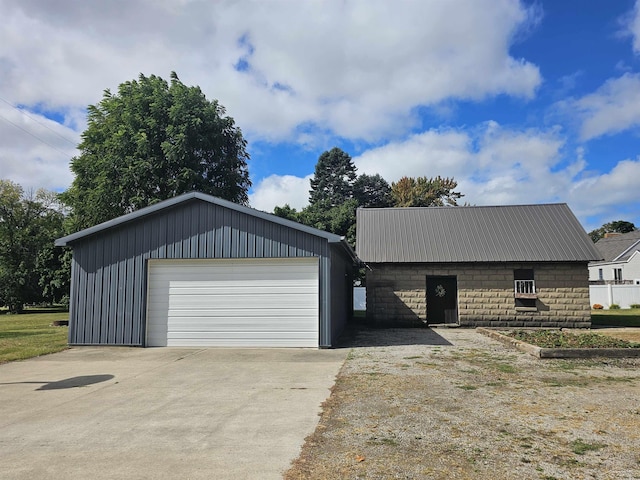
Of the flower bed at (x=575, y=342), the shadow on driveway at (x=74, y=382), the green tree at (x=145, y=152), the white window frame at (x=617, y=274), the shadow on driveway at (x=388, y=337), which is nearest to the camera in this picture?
the shadow on driveway at (x=74, y=382)

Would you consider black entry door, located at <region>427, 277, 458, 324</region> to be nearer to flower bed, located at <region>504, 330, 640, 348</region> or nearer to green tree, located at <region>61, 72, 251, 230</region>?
flower bed, located at <region>504, 330, 640, 348</region>

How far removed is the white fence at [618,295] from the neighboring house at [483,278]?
16.6 metres

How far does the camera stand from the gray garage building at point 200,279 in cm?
1129

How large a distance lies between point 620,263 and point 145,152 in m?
37.8

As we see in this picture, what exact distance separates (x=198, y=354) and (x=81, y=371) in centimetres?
261

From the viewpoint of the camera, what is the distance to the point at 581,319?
52.9 ft

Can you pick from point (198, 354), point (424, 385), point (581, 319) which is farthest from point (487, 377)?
point (581, 319)

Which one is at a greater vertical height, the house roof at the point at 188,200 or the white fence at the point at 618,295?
the house roof at the point at 188,200

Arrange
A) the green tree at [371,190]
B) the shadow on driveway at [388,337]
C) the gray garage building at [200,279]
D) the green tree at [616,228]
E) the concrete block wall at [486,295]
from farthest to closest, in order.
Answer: the green tree at [616,228] < the green tree at [371,190] < the concrete block wall at [486,295] < the shadow on driveway at [388,337] < the gray garage building at [200,279]

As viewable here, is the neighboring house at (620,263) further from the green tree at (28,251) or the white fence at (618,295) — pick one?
the green tree at (28,251)

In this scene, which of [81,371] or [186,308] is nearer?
[81,371]

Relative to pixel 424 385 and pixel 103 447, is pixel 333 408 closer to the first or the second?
pixel 424 385

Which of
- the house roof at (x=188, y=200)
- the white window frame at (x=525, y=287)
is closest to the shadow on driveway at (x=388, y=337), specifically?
the house roof at (x=188, y=200)

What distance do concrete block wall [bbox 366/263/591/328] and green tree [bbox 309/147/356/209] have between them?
132ft
